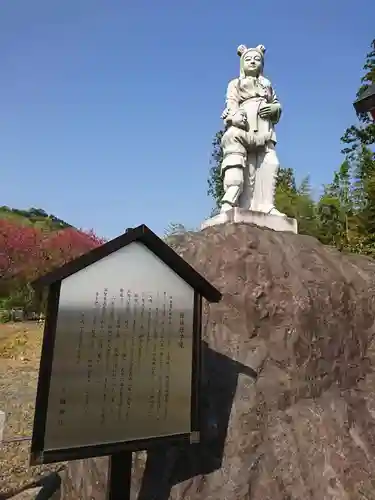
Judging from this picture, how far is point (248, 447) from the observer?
280 cm

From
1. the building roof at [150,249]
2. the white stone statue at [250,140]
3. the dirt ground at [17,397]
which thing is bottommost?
the dirt ground at [17,397]

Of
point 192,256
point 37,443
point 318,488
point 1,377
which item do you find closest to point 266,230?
point 192,256

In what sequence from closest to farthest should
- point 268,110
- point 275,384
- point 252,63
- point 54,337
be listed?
point 54,337, point 275,384, point 268,110, point 252,63

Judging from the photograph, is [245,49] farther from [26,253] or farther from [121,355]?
[26,253]

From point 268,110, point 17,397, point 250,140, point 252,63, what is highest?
point 252,63

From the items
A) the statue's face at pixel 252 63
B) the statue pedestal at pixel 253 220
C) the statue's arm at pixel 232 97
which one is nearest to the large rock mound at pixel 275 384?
the statue pedestal at pixel 253 220

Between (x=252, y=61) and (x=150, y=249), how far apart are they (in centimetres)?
440

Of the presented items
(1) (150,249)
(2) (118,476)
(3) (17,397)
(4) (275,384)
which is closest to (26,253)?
(3) (17,397)

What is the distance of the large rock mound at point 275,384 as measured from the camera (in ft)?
8.83

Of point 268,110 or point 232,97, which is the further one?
point 232,97

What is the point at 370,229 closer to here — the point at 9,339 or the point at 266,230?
the point at 266,230

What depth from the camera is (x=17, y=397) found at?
23.1 feet

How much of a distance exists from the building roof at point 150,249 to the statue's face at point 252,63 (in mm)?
4265

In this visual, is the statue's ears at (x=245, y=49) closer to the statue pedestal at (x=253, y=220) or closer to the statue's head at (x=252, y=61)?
the statue's head at (x=252, y=61)
